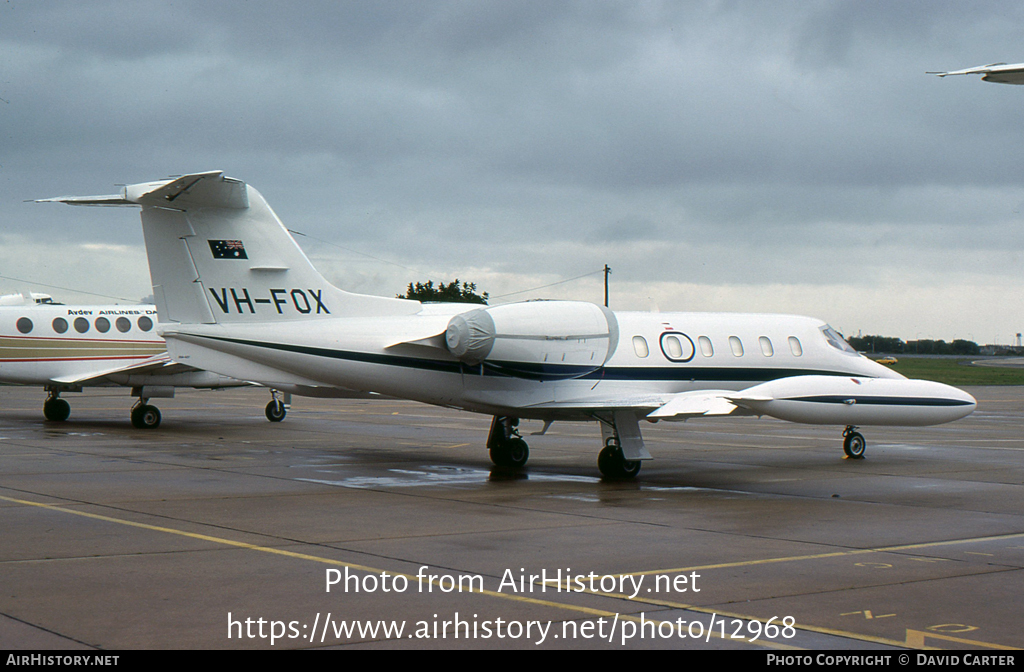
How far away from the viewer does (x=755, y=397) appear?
599 inches

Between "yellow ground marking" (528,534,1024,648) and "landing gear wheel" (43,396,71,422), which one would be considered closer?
"yellow ground marking" (528,534,1024,648)

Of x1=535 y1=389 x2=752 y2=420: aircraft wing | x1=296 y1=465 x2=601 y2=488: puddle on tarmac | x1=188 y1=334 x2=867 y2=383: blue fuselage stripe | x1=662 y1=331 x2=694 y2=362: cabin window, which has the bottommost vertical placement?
x1=296 y1=465 x2=601 y2=488: puddle on tarmac

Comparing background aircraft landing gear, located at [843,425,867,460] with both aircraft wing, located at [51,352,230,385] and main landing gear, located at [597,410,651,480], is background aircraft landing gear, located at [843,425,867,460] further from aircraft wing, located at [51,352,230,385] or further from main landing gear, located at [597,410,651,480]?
aircraft wing, located at [51,352,230,385]

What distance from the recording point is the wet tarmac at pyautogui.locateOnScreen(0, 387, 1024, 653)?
7020 millimetres

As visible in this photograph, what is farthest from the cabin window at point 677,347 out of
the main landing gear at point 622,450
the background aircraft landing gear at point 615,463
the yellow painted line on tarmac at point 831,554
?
the yellow painted line on tarmac at point 831,554

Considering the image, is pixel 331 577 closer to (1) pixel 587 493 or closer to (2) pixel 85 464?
(1) pixel 587 493

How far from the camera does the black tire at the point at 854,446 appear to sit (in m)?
20.6

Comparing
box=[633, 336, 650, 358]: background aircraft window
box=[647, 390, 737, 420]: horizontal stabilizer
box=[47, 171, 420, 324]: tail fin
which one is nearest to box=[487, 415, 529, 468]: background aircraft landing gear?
box=[633, 336, 650, 358]: background aircraft window

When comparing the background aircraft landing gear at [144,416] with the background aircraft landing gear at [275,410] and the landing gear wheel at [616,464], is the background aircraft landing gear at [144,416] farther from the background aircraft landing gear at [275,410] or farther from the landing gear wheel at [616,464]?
A: the landing gear wheel at [616,464]

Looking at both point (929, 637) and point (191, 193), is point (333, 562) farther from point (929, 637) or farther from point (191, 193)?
point (191, 193)

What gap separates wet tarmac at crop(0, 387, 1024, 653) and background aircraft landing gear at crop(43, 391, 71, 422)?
7.57 metres

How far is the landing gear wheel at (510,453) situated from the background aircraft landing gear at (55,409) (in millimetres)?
15911

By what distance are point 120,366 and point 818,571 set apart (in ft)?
73.9
